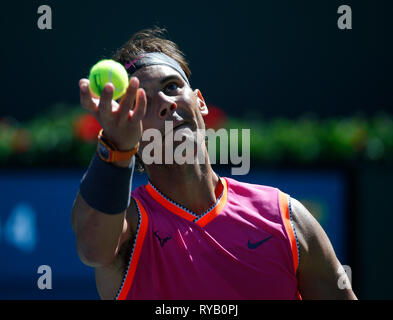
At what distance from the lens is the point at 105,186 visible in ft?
7.40

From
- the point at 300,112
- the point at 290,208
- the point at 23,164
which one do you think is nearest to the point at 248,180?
the point at 23,164

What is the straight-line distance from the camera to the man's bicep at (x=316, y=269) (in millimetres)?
2787

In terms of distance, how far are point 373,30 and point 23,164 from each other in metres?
6.36

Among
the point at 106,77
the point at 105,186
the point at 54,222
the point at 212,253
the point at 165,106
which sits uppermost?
the point at 106,77

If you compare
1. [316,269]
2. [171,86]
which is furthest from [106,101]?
[316,269]

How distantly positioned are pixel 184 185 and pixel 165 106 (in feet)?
1.23

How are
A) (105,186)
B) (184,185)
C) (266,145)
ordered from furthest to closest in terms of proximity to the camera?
(266,145) < (184,185) < (105,186)

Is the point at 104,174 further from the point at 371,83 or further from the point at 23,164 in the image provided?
the point at 371,83

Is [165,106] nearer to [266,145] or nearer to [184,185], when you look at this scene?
[184,185]

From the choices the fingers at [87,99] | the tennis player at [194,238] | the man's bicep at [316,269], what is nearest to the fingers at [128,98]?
the fingers at [87,99]

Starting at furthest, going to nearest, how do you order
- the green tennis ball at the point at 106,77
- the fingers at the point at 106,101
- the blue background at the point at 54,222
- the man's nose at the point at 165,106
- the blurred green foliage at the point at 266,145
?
the blurred green foliage at the point at 266,145 < the blue background at the point at 54,222 < the man's nose at the point at 165,106 < the green tennis ball at the point at 106,77 < the fingers at the point at 106,101

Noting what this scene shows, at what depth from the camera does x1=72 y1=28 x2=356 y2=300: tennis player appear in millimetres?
2627

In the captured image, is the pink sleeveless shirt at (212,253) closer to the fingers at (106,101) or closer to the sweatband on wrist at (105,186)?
the sweatband on wrist at (105,186)
